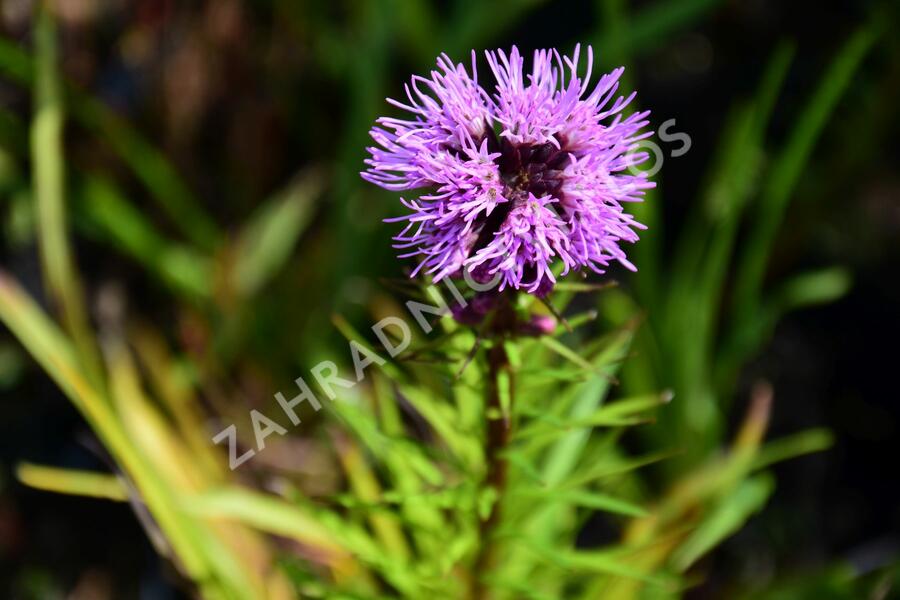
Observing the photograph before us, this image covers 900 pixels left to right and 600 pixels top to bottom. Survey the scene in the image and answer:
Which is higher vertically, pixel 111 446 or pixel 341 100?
pixel 341 100

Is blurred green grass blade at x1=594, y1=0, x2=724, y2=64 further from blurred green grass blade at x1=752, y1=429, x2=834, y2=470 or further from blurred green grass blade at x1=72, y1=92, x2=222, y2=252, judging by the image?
blurred green grass blade at x1=72, y1=92, x2=222, y2=252

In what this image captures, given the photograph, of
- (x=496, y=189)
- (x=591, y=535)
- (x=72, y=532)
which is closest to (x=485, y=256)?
(x=496, y=189)

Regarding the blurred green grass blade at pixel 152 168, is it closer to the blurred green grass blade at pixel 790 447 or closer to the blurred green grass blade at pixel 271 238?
the blurred green grass blade at pixel 271 238

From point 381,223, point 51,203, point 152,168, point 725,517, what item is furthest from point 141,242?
point 725,517

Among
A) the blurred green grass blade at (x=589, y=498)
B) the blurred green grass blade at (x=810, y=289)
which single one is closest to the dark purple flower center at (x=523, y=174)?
the blurred green grass blade at (x=589, y=498)

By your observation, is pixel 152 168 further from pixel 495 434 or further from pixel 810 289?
pixel 810 289

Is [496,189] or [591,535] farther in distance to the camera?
[591,535]

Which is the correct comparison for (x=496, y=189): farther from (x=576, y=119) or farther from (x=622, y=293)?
(x=622, y=293)
